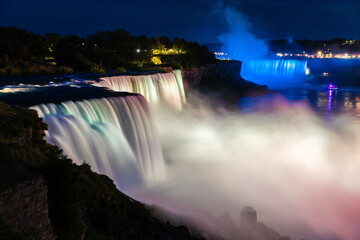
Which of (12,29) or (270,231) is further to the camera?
(12,29)

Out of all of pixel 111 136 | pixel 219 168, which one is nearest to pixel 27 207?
pixel 111 136

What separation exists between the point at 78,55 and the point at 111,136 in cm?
2203

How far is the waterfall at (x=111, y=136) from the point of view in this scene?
438 inches

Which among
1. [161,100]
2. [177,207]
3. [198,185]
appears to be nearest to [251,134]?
[161,100]

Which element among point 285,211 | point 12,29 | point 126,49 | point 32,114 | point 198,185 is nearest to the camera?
point 32,114

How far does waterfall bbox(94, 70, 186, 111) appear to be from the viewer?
78.2ft

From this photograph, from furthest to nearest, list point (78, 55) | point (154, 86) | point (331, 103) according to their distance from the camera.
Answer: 1. point (331, 103)
2. point (78, 55)
3. point (154, 86)

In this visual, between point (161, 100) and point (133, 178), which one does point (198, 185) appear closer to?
point (133, 178)

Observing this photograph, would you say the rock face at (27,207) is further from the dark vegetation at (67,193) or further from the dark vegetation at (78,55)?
the dark vegetation at (78,55)

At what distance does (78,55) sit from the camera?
107 feet

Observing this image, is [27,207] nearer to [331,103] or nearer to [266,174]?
[266,174]

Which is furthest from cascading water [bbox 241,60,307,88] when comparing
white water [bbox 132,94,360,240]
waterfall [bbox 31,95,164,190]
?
waterfall [bbox 31,95,164,190]

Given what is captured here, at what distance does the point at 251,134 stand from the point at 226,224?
20.4 m

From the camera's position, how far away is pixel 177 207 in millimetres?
12930
